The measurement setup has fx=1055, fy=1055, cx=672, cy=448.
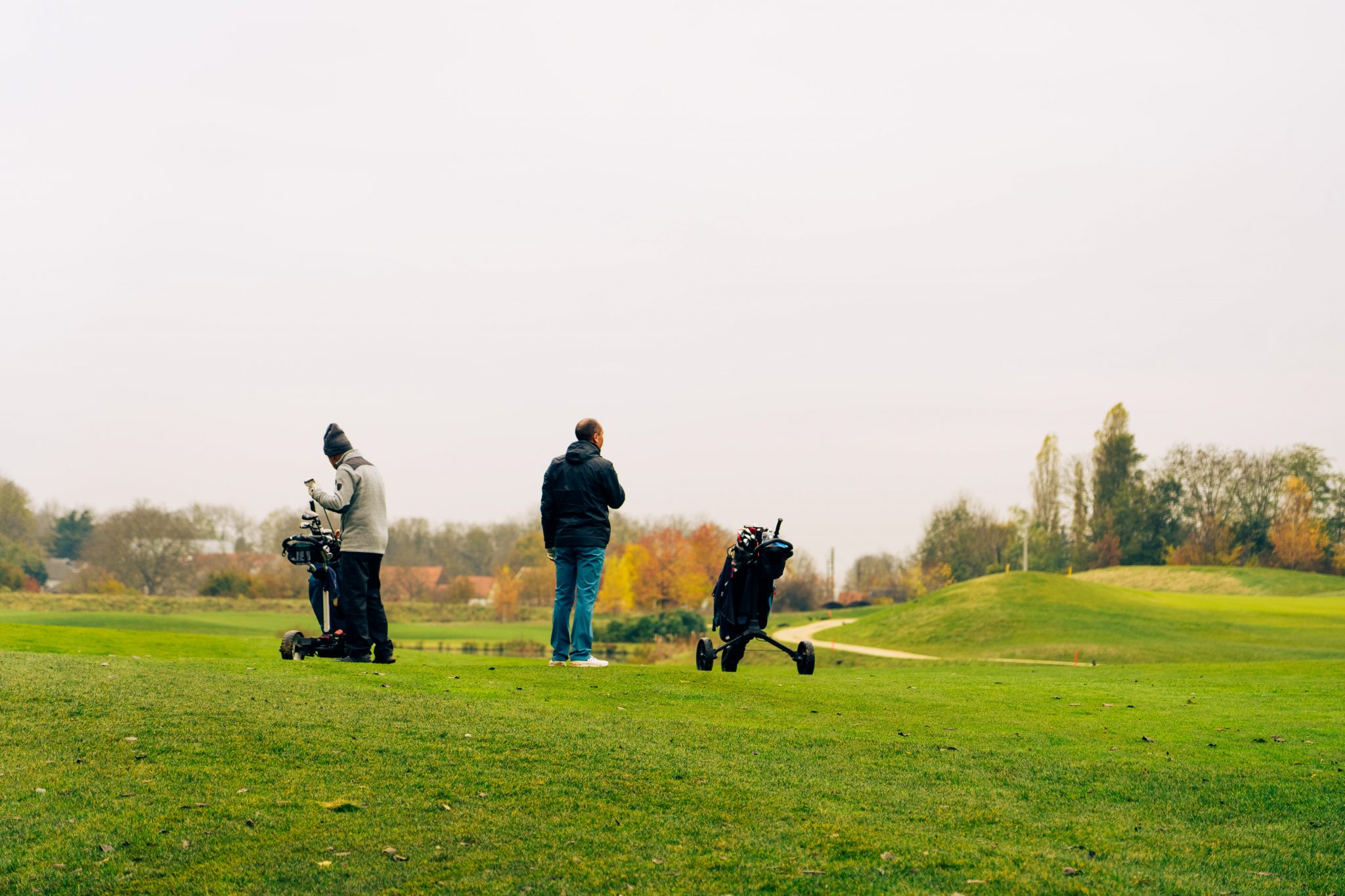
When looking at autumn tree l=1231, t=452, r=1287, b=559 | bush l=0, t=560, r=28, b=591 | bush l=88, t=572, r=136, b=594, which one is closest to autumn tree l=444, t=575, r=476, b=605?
bush l=88, t=572, r=136, b=594

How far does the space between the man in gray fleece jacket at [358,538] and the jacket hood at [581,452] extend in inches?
84.0

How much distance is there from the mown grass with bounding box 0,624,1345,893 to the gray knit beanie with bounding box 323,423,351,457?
2.90 m

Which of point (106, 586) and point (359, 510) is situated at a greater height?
point (359, 510)

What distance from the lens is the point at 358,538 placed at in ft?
38.1

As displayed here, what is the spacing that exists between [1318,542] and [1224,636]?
1938 inches

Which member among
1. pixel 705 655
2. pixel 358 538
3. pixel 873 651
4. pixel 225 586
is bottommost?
pixel 225 586

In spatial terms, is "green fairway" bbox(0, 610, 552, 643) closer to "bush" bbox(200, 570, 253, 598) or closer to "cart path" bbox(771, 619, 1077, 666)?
"bush" bbox(200, 570, 253, 598)

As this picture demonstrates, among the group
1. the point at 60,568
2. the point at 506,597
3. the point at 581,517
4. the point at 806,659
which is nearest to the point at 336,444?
the point at 581,517

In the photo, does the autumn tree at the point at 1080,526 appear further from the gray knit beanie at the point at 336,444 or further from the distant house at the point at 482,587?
the gray knit beanie at the point at 336,444

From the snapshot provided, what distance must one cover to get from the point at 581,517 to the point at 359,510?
2427mm

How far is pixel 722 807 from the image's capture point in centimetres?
603

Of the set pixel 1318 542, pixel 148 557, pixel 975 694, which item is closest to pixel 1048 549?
pixel 1318 542

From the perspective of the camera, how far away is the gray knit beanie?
39.2ft

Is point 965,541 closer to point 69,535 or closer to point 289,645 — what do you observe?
point 69,535
